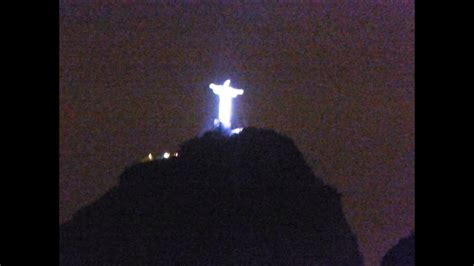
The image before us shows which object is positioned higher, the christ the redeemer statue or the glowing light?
the christ the redeemer statue

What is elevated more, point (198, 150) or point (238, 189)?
point (198, 150)

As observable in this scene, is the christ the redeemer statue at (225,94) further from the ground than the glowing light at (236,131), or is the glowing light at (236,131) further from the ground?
the christ the redeemer statue at (225,94)

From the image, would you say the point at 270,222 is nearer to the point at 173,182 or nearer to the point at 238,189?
the point at 238,189

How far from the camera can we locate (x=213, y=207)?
97.7 inches
